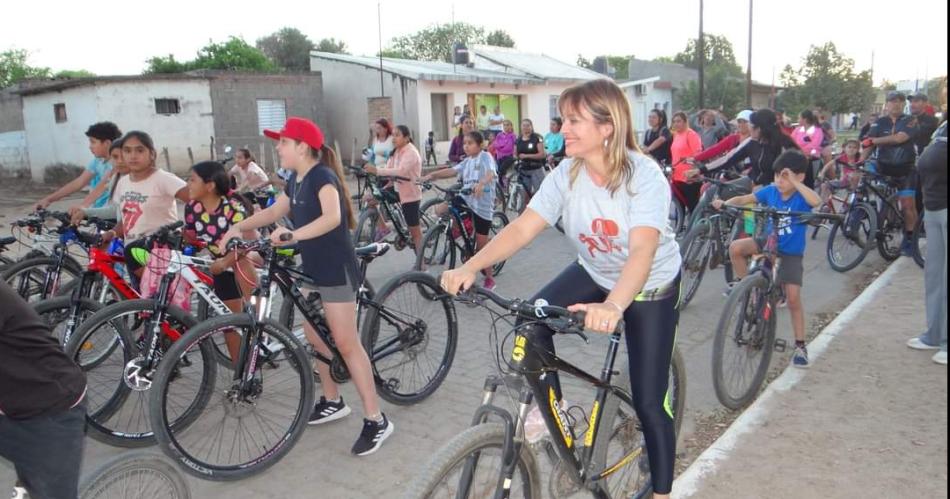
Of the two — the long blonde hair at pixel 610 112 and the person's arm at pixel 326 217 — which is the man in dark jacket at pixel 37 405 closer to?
the person's arm at pixel 326 217

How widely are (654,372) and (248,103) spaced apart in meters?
23.4

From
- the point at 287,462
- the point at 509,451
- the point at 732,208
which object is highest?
the point at 732,208

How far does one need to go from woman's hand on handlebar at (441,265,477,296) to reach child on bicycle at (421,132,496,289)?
202 inches

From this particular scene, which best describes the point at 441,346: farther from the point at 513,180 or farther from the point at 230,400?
the point at 513,180

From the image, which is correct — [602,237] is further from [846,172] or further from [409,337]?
[846,172]

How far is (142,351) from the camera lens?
402 cm

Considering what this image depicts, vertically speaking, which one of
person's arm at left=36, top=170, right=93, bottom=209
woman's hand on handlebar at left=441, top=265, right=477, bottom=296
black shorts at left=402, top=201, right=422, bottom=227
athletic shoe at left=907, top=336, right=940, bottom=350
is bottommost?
athletic shoe at left=907, top=336, right=940, bottom=350

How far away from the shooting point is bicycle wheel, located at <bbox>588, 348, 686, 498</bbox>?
10.1ft

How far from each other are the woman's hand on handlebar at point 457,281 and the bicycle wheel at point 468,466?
1.60 feet

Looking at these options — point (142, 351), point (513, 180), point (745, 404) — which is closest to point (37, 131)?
point (513, 180)

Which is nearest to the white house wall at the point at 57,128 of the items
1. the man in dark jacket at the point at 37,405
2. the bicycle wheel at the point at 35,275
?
the bicycle wheel at the point at 35,275

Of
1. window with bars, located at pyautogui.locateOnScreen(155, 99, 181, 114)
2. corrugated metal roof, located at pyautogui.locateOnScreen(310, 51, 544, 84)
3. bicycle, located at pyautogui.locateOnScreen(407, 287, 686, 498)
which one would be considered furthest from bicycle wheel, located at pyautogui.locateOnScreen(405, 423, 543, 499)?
corrugated metal roof, located at pyautogui.locateOnScreen(310, 51, 544, 84)

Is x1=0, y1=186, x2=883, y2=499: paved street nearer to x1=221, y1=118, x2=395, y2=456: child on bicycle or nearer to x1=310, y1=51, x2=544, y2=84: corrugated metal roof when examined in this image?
x1=221, y1=118, x2=395, y2=456: child on bicycle

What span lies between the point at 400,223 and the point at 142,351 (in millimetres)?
5091
